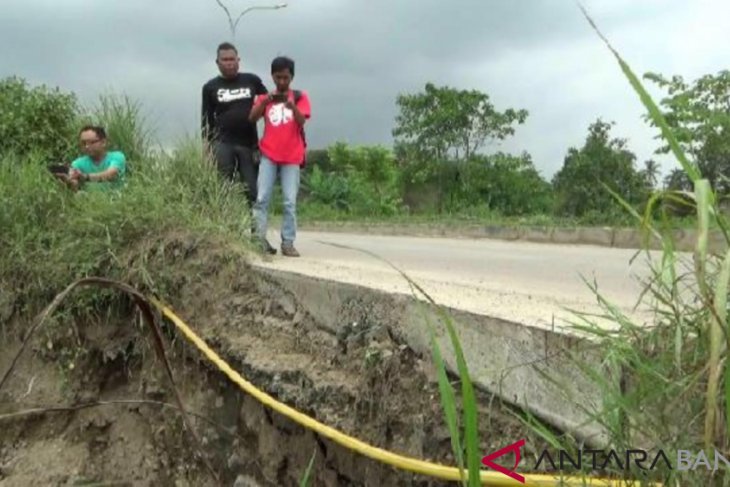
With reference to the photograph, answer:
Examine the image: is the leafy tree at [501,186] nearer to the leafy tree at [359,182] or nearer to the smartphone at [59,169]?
the leafy tree at [359,182]

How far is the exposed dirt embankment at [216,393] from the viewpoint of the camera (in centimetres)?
299

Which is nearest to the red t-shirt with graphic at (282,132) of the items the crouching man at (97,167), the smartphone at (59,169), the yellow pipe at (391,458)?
the crouching man at (97,167)

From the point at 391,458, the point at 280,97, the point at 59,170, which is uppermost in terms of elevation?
the point at 280,97

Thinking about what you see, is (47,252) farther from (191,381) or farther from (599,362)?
(599,362)

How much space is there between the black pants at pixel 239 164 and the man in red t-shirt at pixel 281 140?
193mm

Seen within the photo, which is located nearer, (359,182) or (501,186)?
(501,186)

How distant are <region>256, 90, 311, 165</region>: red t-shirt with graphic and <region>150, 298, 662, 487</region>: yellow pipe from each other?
5.82 ft

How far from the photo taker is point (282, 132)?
5.76 metres

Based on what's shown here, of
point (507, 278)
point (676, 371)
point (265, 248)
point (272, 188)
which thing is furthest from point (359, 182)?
point (676, 371)

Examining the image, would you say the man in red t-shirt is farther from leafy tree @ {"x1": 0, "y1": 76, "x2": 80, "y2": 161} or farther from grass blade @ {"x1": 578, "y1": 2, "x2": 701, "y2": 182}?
grass blade @ {"x1": 578, "y1": 2, "x2": 701, "y2": 182}

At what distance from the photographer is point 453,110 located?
73.3ft

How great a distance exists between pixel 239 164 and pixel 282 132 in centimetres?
50

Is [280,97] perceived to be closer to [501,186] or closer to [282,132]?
[282,132]

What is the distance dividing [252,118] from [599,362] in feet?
13.7
